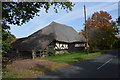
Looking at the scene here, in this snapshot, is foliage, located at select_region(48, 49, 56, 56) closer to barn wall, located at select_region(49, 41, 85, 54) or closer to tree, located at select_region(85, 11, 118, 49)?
barn wall, located at select_region(49, 41, 85, 54)

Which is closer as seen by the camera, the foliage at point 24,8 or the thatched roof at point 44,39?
the foliage at point 24,8

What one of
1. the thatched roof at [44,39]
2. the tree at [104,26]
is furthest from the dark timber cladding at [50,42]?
the tree at [104,26]

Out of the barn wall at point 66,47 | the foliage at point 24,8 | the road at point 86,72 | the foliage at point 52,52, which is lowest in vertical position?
the road at point 86,72

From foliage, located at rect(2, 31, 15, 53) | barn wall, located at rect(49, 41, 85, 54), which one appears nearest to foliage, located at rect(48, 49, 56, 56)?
barn wall, located at rect(49, 41, 85, 54)

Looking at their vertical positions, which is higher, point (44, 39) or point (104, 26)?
point (104, 26)

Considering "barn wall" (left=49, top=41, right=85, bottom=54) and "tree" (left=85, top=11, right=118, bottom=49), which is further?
"tree" (left=85, top=11, right=118, bottom=49)

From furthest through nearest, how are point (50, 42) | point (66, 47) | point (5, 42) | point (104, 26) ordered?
point (104, 26), point (66, 47), point (50, 42), point (5, 42)

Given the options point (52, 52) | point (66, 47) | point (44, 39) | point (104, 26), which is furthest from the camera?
point (104, 26)

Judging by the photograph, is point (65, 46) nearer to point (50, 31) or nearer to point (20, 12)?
point (50, 31)

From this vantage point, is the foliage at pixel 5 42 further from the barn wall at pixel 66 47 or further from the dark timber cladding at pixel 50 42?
the barn wall at pixel 66 47

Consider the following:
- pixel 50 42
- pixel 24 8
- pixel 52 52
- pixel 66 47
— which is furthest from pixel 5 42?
pixel 66 47

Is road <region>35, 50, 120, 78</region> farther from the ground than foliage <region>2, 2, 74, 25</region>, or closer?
closer

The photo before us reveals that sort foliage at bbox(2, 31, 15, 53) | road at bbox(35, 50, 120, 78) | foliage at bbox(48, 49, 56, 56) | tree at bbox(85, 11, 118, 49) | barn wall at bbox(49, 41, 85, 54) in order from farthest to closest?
tree at bbox(85, 11, 118, 49) → barn wall at bbox(49, 41, 85, 54) → foliage at bbox(48, 49, 56, 56) → road at bbox(35, 50, 120, 78) → foliage at bbox(2, 31, 15, 53)

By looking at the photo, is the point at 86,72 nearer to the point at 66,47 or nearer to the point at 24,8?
the point at 24,8
